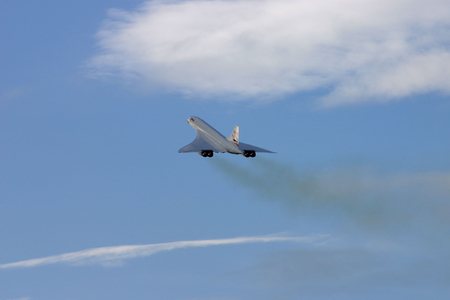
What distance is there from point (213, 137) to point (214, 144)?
6.71ft

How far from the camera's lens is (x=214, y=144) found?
8562 centimetres

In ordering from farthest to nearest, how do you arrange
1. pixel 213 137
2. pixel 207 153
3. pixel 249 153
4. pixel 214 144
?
pixel 213 137 → pixel 214 144 → pixel 207 153 → pixel 249 153

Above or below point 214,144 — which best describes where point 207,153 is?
below

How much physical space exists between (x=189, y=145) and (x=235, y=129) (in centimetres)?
1044

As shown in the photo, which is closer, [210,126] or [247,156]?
[247,156]

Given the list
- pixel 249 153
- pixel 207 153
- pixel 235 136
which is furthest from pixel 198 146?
pixel 249 153

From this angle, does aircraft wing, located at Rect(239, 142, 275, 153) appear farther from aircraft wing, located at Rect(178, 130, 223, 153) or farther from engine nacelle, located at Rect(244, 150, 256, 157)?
aircraft wing, located at Rect(178, 130, 223, 153)

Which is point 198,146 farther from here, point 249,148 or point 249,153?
point 249,153

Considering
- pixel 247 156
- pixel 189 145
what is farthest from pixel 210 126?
pixel 247 156

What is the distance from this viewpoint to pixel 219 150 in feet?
274

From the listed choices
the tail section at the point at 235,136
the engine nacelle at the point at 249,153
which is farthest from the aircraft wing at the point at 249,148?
the tail section at the point at 235,136

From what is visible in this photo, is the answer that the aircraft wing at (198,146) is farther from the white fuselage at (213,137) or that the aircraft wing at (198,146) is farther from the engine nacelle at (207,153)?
the engine nacelle at (207,153)

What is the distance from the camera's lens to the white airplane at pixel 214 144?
81250 millimetres

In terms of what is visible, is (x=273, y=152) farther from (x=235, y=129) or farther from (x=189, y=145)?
(x=189, y=145)
